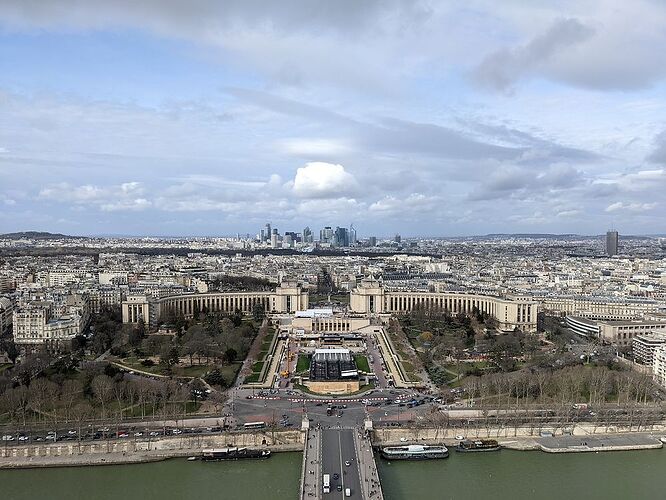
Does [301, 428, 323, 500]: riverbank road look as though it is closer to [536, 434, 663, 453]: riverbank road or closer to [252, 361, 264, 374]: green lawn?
[536, 434, 663, 453]: riverbank road

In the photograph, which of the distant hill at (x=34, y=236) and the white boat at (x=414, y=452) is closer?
the white boat at (x=414, y=452)

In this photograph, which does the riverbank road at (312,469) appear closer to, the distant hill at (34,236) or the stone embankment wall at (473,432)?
the stone embankment wall at (473,432)

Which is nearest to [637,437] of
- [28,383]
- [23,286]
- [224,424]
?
[224,424]

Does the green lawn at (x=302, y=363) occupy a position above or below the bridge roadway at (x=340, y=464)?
above

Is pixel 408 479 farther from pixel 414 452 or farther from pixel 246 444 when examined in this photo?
pixel 246 444

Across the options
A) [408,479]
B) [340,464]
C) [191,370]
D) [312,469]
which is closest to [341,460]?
[340,464]

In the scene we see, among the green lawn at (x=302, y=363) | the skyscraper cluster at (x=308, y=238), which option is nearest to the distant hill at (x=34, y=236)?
the skyscraper cluster at (x=308, y=238)
